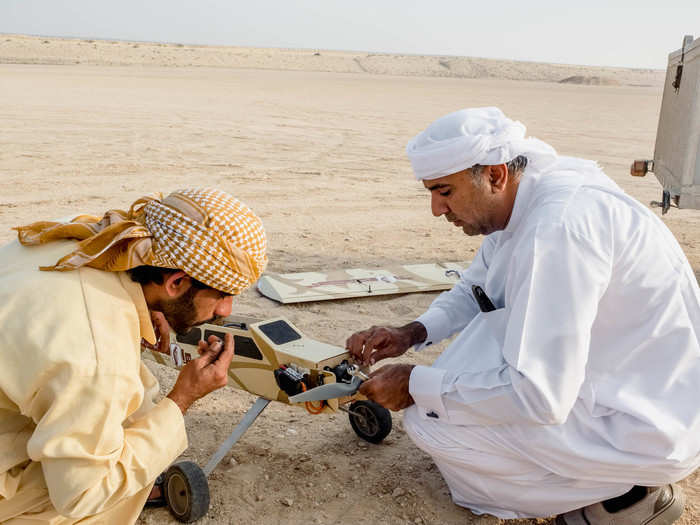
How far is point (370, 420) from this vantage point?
11.9ft

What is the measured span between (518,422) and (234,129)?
13984 millimetres

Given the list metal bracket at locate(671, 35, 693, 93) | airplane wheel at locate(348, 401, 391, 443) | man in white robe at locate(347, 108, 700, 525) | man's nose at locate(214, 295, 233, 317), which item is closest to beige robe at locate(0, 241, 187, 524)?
man's nose at locate(214, 295, 233, 317)

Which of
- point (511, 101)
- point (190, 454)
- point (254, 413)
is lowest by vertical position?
point (511, 101)

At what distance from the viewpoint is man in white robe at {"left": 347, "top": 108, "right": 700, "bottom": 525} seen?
244cm

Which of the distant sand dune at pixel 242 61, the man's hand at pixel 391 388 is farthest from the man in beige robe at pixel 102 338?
the distant sand dune at pixel 242 61

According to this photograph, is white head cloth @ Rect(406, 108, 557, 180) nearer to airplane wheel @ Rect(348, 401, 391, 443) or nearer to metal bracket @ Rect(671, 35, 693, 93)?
airplane wheel @ Rect(348, 401, 391, 443)

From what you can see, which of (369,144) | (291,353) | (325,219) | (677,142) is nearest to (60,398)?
(291,353)

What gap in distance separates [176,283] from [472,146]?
124 centimetres

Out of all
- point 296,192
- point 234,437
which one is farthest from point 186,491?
point 296,192

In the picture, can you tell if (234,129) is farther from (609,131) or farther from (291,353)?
(291,353)

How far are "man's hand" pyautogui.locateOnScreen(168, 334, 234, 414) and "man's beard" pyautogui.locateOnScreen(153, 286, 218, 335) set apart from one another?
0.53ft

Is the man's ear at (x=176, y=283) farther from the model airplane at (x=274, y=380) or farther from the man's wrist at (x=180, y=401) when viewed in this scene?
the model airplane at (x=274, y=380)

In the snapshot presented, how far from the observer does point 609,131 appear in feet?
63.7

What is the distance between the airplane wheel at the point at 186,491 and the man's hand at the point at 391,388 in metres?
0.78
